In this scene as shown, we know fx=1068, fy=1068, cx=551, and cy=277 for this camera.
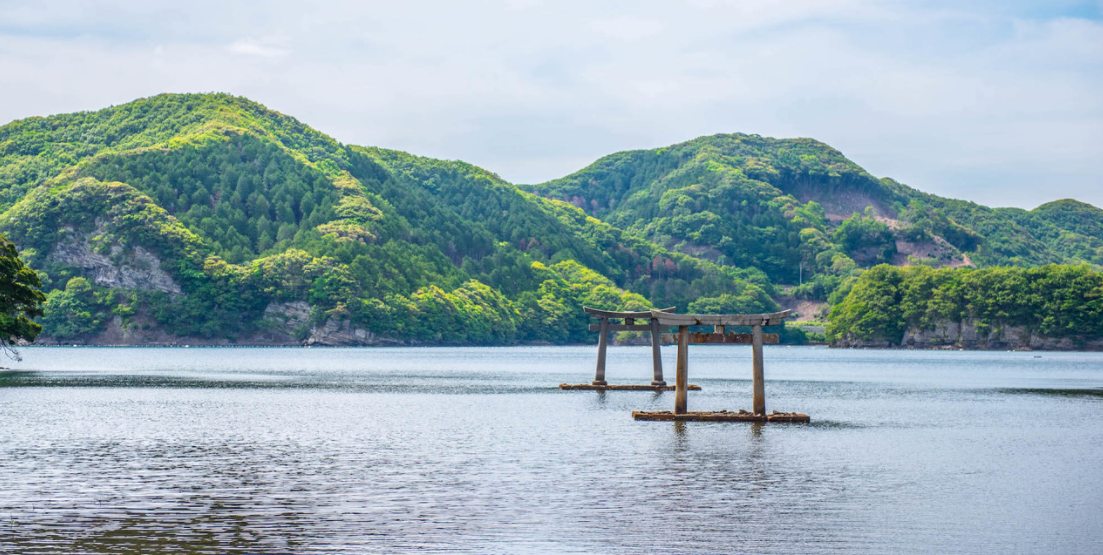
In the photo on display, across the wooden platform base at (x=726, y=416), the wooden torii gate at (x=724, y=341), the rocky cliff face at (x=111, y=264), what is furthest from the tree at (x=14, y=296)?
the rocky cliff face at (x=111, y=264)

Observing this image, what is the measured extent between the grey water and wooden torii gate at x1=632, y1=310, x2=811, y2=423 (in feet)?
3.74

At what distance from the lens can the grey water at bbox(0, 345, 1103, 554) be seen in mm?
18906

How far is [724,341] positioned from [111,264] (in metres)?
177

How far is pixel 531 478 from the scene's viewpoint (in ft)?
85.6

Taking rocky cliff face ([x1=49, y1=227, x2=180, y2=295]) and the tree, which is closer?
the tree

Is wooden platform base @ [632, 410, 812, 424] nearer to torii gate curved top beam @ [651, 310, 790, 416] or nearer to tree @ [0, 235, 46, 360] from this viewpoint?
torii gate curved top beam @ [651, 310, 790, 416]

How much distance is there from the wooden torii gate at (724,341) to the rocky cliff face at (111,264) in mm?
169204

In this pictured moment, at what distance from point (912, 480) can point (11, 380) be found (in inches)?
2312

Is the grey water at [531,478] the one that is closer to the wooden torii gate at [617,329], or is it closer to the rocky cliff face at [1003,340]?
the wooden torii gate at [617,329]

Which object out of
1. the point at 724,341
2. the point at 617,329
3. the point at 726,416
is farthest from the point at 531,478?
the point at 617,329

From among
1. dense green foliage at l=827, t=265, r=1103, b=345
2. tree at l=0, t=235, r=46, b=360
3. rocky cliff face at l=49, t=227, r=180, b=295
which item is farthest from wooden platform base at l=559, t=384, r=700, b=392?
rocky cliff face at l=49, t=227, r=180, b=295

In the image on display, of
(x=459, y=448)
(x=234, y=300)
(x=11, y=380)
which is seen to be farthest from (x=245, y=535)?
(x=234, y=300)

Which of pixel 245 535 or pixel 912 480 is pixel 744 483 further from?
pixel 245 535

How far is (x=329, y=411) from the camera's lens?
48.1 metres
